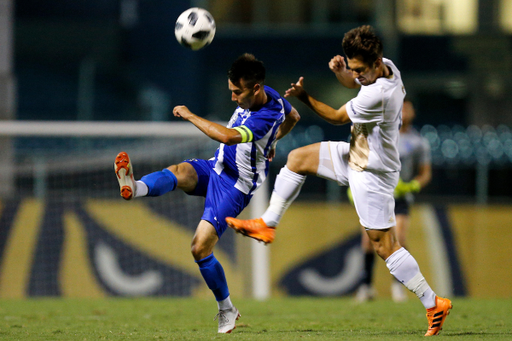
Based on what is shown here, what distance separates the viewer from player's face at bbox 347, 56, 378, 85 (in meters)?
4.91

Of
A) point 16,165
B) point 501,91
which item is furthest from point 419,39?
point 16,165

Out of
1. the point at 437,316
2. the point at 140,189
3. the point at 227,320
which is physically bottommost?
the point at 227,320

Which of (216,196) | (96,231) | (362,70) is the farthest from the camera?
(96,231)

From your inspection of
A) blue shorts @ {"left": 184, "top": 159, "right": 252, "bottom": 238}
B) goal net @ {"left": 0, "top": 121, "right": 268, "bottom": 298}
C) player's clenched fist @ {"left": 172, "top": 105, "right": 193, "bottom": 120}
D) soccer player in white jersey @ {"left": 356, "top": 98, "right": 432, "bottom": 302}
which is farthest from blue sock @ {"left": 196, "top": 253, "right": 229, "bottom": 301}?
goal net @ {"left": 0, "top": 121, "right": 268, "bottom": 298}

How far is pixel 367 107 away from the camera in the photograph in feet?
16.1

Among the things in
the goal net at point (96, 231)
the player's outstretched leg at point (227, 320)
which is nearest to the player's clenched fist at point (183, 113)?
the player's outstretched leg at point (227, 320)

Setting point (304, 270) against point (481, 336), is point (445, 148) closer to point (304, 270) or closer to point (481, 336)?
point (304, 270)

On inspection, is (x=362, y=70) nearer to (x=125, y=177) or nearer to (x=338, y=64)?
(x=338, y=64)

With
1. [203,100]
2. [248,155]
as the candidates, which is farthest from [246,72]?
[203,100]

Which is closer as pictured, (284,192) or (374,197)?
(374,197)

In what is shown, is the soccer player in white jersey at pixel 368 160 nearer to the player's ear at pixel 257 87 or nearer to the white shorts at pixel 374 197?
the white shorts at pixel 374 197

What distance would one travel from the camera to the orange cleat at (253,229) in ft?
16.8

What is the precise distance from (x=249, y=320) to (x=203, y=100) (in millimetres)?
14668

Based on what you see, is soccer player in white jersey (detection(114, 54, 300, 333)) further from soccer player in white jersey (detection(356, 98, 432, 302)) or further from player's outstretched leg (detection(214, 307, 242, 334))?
soccer player in white jersey (detection(356, 98, 432, 302))
